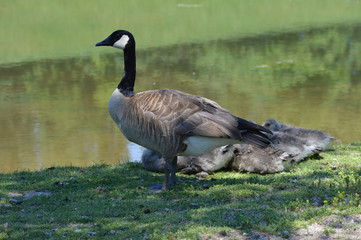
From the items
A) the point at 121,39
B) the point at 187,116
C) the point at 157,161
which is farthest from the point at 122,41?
the point at 157,161

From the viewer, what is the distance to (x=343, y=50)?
2231cm

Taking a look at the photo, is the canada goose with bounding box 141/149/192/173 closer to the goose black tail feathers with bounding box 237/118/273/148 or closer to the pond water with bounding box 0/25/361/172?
the pond water with bounding box 0/25/361/172

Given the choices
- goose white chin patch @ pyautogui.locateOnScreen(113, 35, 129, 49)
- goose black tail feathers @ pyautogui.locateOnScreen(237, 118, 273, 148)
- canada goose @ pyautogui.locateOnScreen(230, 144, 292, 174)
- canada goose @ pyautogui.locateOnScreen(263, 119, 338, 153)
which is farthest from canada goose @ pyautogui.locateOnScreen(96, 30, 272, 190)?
canada goose @ pyautogui.locateOnScreen(263, 119, 338, 153)

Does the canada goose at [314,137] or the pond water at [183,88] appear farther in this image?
the pond water at [183,88]

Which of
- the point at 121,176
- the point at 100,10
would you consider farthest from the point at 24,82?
the point at 100,10

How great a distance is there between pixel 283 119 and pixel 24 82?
31.6ft

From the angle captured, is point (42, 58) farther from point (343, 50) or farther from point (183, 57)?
point (343, 50)

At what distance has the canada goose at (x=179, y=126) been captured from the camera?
22.9 ft

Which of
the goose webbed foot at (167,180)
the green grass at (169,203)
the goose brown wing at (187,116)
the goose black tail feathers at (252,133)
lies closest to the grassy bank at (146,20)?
the green grass at (169,203)

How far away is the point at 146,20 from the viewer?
30.0m

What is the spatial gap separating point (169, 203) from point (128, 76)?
2169 millimetres

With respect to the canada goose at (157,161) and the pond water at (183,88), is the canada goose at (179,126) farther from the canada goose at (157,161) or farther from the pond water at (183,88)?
the pond water at (183,88)

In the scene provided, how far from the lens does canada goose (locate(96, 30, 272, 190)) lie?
6.99 m

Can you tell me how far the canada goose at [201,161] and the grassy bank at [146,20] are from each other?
583 inches
